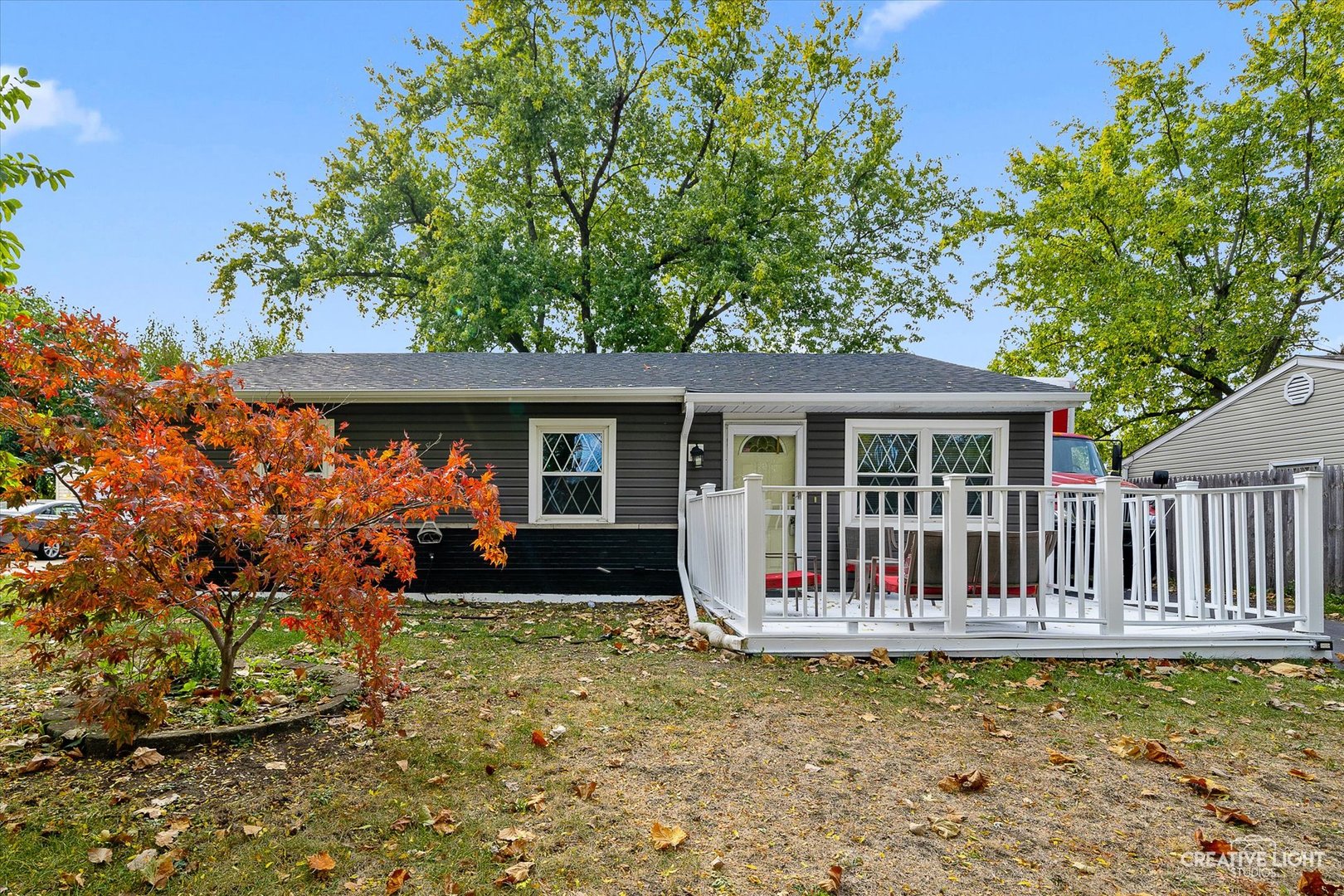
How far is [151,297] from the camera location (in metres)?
30.3

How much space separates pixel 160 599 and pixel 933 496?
29.2 ft

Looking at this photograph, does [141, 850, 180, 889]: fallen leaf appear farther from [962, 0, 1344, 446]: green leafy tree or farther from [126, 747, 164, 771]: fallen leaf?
[962, 0, 1344, 446]: green leafy tree

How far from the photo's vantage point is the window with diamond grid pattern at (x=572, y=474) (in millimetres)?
9711

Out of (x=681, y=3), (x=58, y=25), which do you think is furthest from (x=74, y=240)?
(x=681, y=3)

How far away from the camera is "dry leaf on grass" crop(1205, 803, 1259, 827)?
3042mm

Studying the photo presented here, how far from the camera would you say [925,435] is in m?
9.37

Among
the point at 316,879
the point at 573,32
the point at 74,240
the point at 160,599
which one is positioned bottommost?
the point at 316,879

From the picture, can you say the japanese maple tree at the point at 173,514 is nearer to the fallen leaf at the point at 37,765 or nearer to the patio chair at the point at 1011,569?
the fallen leaf at the point at 37,765

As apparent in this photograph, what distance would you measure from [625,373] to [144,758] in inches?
309

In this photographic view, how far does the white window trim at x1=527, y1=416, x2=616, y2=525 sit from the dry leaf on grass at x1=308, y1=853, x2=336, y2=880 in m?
6.86

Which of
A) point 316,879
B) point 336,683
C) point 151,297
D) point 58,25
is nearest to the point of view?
point 316,879

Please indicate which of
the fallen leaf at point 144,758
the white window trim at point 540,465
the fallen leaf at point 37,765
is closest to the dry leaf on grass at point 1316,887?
the fallen leaf at point 144,758

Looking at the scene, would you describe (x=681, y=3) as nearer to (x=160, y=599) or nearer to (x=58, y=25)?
(x=58, y=25)

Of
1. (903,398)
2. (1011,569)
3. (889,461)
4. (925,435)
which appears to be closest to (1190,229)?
(925,435)
